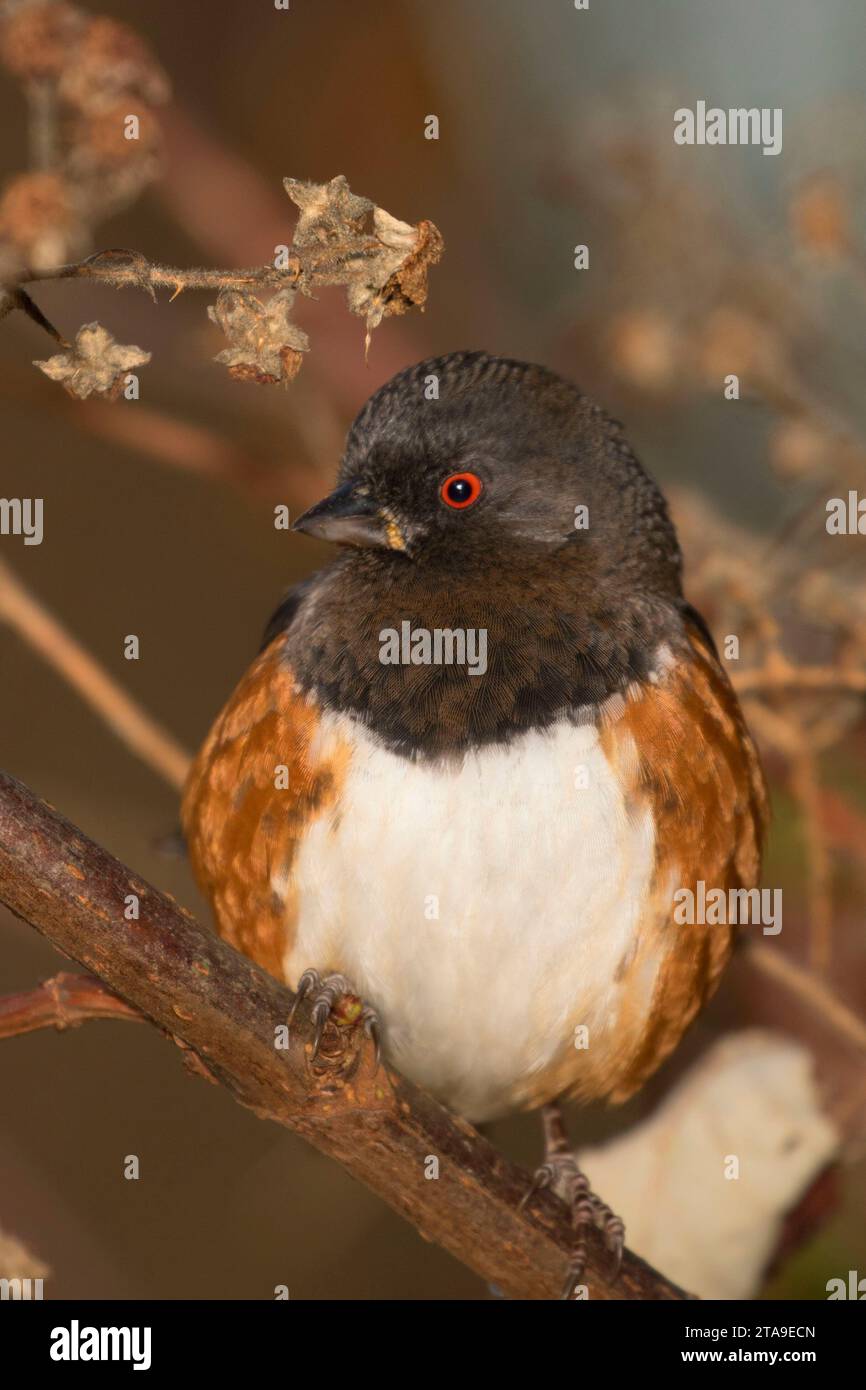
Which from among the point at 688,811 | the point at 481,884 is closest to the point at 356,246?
the point at 481,884

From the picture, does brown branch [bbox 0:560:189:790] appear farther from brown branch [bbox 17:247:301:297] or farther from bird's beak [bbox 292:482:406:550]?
brown branch [bbox 17:247:301:297]

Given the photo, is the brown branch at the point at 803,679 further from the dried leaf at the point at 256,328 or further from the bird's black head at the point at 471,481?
the dried leaf at the point at 256,328

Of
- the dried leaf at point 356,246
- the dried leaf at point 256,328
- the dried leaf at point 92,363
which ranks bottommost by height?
the dried leaf at point 92,363

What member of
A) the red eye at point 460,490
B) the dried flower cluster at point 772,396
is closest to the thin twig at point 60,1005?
the red eye at point 460,490

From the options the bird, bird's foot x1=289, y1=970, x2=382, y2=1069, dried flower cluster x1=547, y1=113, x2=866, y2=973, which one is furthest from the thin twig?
dried flower cluster x1=547, y1=113, x2=866, y2=973

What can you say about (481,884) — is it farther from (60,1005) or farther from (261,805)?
(60,1005)

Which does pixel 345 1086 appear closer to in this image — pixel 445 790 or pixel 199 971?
pixel 199 971
